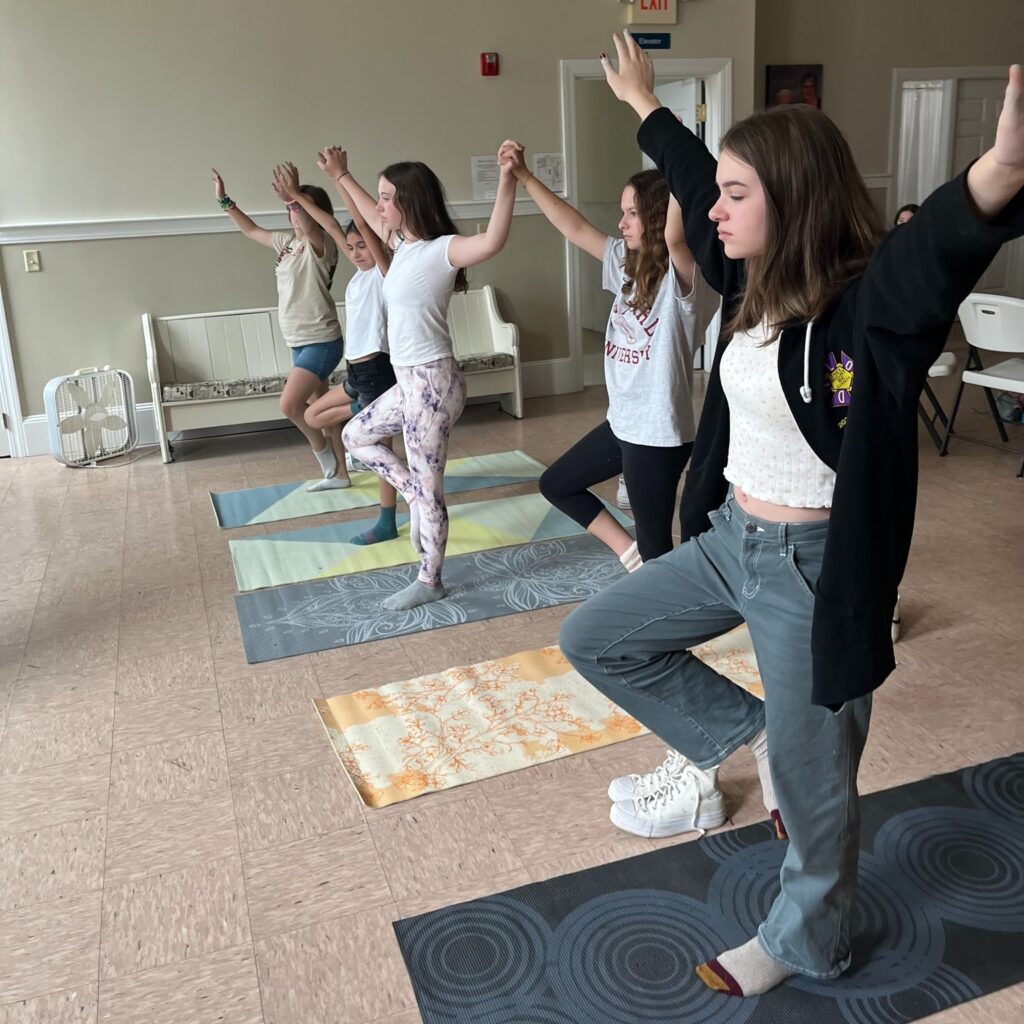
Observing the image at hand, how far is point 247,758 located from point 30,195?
4.52 meters

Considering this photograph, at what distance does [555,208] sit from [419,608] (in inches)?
59.1

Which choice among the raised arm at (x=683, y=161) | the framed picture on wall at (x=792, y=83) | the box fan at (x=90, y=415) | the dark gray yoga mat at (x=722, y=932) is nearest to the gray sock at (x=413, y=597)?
the dark gray yoga mat at (x=722, y=932)

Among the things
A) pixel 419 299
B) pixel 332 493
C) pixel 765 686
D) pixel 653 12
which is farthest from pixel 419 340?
pixel 653 12

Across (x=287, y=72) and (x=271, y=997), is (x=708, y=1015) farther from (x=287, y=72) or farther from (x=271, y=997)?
(x=287, y=72)

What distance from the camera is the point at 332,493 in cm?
507

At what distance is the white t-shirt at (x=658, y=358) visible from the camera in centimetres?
280

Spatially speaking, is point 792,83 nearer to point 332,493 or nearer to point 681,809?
point 332,493

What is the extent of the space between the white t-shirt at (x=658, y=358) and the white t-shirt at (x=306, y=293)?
7.38 feet

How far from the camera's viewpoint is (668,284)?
109 inches

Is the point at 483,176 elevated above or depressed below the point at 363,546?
above

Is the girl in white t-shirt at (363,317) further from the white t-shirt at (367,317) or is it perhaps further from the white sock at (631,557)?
the white sock at (631,557)

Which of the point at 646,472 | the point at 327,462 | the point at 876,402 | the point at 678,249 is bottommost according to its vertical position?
the point at 327,462

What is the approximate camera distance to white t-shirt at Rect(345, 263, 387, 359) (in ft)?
13.1

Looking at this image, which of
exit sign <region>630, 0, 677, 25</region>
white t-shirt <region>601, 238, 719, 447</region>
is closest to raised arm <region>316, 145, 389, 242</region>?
white t-shirt <region>601, 238, 719, 447</region>
